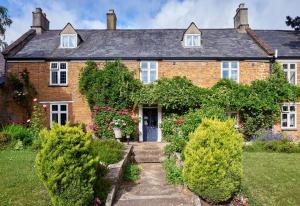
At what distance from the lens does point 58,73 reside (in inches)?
848

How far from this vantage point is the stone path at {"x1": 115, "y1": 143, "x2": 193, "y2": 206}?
842 centimetres

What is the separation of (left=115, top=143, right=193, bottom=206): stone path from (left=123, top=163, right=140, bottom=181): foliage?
19 cm

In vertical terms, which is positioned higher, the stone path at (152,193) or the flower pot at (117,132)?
the flower pot at (117,132)

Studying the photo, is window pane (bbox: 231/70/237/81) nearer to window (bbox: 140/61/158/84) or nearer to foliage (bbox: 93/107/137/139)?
window (bbox: 140/61/158/84)

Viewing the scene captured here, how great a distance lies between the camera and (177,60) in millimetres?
21266

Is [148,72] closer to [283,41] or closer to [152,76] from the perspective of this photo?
[152,76]

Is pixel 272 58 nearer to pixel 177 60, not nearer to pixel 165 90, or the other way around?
pixel 177 60

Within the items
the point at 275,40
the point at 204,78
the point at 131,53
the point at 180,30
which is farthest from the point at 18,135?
the point at 275,40

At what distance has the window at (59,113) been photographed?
21438mm

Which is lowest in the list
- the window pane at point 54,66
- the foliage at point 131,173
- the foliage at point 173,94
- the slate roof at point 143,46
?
the foliage at point 131,173

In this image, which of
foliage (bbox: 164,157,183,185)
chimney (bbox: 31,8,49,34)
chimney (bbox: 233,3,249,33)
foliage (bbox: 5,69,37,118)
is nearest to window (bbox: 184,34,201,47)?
chimney (bbox: 233,3,249,33)

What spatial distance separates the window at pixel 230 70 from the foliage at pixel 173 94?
7.18ft

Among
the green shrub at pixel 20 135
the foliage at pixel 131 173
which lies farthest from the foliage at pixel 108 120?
the foliage at pixel 131 173

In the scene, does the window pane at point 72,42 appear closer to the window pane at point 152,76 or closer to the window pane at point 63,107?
the window pane at point 63,107
